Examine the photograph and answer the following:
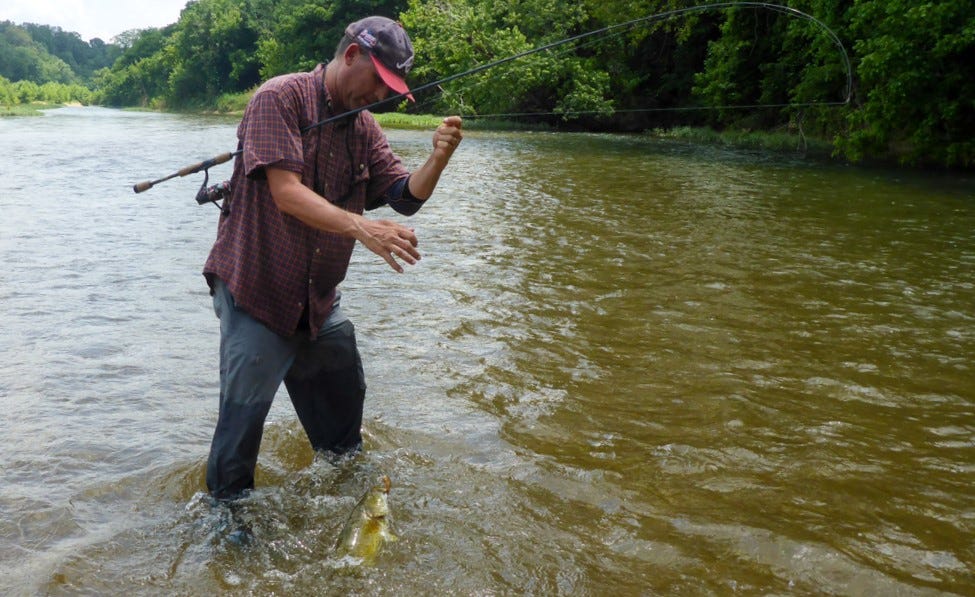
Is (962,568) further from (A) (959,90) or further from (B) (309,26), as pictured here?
(B) (309,26)

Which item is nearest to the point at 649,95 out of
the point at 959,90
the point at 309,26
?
the point at 959,90

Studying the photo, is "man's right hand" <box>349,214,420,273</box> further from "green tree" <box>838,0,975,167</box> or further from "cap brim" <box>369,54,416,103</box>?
"green tree" <box>838,0,975,167</box>

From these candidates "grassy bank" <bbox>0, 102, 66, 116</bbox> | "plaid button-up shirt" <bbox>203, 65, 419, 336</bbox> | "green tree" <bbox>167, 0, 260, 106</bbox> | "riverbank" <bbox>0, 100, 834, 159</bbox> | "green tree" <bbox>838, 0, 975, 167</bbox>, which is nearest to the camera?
"plaid button-up shirt" <bbox>203, 65, 419, 336</bbox>

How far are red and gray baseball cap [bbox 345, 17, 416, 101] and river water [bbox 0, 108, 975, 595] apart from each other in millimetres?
1942

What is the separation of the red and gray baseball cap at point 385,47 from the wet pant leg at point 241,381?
1098 mm

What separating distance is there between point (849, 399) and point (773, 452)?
1.08 metres

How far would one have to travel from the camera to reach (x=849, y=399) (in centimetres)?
510

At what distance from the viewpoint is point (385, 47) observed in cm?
314

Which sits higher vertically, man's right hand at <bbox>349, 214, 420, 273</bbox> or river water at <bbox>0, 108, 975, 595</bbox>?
man's right hand at <bbox>349, 214, 420, 273</bbox>

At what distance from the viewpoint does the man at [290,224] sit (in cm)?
302

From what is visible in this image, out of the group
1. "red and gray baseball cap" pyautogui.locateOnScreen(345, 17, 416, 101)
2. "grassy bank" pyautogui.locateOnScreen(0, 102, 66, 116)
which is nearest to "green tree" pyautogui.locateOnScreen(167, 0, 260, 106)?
"grassy bank" pyautogui.locateOnScreen(0, 102, 66, 116)

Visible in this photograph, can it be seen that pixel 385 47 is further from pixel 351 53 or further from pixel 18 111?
pixel 18 111

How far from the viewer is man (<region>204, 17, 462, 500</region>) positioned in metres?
3.02

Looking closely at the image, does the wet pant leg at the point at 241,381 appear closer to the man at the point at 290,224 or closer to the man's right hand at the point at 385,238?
the man at the point at 290,224
